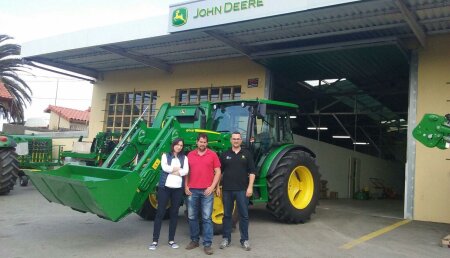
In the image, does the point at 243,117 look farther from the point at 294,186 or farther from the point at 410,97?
the point at 410,97

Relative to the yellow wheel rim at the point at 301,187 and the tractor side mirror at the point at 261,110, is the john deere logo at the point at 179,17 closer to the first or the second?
the tractor side mirror at the point at 261,110

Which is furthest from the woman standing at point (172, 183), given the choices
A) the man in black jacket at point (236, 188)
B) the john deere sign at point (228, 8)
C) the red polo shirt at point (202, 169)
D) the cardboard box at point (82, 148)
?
the cardboard box at point (82, 148)

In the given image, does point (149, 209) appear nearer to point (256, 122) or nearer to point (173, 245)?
point (173, 245)

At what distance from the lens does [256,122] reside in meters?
7.57

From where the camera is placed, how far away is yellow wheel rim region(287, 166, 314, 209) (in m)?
8.02

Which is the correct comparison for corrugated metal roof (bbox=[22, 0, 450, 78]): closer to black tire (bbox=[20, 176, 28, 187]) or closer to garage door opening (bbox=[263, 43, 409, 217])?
garage door opening (bbox=[263, 43, 409, 217])

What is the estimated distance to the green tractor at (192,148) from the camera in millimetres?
5371

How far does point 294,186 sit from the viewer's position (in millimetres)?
8156

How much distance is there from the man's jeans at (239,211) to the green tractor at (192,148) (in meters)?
0.72

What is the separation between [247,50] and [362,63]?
312 cm

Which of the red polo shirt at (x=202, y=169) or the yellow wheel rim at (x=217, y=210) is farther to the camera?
the yellow wheel rim at (x=217, y=210)

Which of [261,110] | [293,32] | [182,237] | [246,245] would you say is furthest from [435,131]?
[182,237]

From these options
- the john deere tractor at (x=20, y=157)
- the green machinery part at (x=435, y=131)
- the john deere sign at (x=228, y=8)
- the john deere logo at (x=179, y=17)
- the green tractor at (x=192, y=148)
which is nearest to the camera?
the green tractor at (x=192, y=148)

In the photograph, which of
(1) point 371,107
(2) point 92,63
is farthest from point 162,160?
(1) point 371,107
